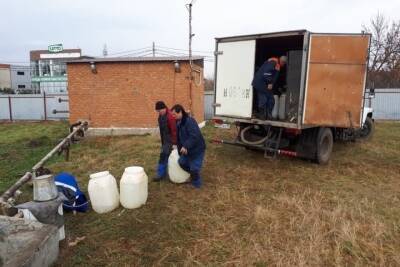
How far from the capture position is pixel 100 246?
415 centimetres

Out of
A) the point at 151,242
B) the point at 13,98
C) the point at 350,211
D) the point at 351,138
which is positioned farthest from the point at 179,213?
the point at 13,98

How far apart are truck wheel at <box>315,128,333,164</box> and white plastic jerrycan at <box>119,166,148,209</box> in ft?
14.1

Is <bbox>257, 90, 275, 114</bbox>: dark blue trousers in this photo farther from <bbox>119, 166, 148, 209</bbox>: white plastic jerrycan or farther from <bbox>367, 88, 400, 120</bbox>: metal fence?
<bbox>367, 88, 400, 120</bbox>: metal fence

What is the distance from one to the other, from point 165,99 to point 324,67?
712 cm

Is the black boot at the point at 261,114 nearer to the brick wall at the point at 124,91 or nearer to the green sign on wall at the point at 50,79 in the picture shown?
the brick wall at the point at 124,91

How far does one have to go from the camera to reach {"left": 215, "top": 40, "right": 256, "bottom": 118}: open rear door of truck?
7570 mm

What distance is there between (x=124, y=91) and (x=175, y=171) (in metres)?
7.59

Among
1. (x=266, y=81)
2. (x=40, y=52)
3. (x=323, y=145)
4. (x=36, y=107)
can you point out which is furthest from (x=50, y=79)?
(x=323, y=145)

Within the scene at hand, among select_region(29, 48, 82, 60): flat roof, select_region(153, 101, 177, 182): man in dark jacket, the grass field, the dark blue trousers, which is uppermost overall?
select_region(29, 48, 82, 60): flat roof

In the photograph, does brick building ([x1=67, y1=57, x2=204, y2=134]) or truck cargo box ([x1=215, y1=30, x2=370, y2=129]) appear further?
brick building ([x1=67, y1=57, x2=204, y2=134])

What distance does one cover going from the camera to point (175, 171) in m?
6.21

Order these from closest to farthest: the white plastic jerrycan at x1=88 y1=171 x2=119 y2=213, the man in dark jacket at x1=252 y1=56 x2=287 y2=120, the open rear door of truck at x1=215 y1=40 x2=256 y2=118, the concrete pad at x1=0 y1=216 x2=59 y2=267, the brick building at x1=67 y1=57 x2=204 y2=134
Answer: the concrete pad at x1=0 y1=216 x2=59 y2=267
the white plastic jerrycan at x1=88 y1=171 x2=119 y2=213
the man in dark jacket at x1=252 y1=56 x2=287 y2=120
the open rear door of truck at x1=215 y1=40 x2=256 y2=118
the brick building at x1=67 y1=57 x2=204 y2=134

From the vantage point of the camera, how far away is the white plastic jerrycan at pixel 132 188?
5.07 m

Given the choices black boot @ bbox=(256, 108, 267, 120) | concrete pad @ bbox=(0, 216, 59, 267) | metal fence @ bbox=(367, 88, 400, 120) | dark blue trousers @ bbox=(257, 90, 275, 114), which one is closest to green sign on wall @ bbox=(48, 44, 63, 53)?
metal fence @ bbox=(367, 88, 400, 120)
